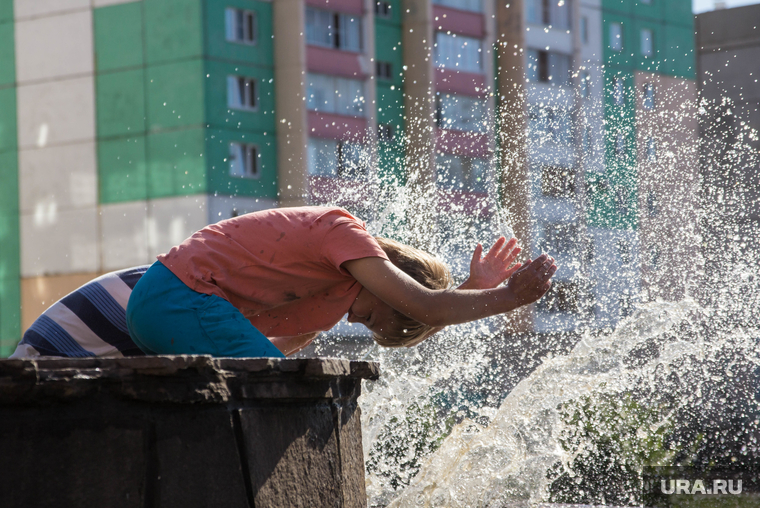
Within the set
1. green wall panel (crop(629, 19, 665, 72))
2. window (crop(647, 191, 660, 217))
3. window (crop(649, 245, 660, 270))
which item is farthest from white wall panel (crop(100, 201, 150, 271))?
window (crop(649, 245, 660, 270))

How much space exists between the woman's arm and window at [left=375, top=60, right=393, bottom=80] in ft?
56.6

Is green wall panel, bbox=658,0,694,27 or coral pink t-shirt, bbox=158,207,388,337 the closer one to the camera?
coral pink t-shirt, bbox=158,207,388,337

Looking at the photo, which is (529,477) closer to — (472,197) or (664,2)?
(472,197)

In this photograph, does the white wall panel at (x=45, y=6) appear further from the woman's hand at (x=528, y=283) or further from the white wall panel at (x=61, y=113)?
the woman's hand at (x=528, y=283)

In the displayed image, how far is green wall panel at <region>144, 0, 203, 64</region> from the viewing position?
17.0 metres

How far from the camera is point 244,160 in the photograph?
17.1 metres

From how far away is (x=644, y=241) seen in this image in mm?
6742

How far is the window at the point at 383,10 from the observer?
19203 millimetres

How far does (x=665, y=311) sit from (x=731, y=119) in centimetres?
403

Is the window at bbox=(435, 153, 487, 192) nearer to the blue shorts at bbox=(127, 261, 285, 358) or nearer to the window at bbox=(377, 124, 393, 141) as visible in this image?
the window at bbox=(377, 124, 393, 141)

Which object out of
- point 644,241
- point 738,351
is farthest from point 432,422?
point 644,241

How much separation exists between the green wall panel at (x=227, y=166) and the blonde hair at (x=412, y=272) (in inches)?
577

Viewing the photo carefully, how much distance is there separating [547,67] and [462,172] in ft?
14.5

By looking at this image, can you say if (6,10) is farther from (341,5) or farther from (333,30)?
(341,5)
